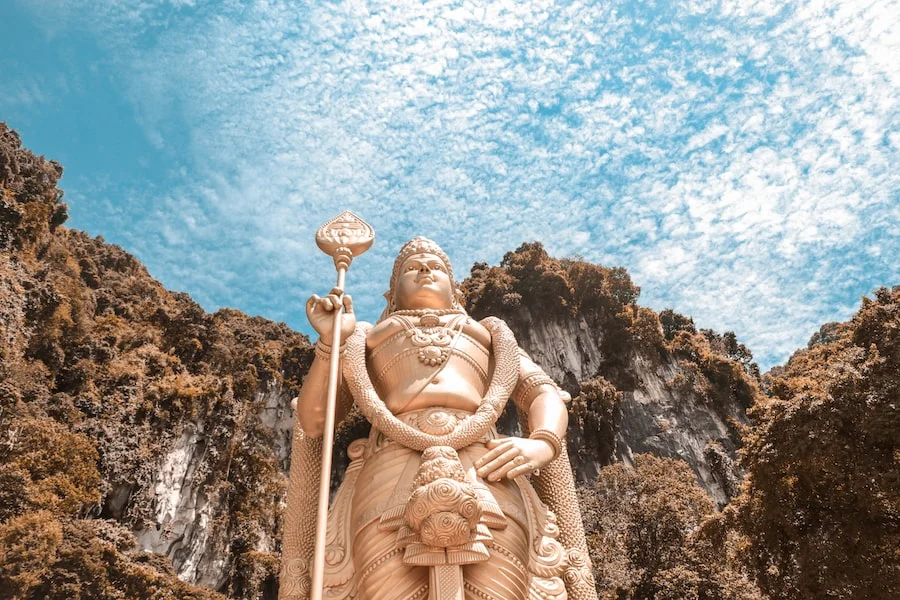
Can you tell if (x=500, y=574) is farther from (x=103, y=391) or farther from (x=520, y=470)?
(x=103, y=391)

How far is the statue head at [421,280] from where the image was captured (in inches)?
200

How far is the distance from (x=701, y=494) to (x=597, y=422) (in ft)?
23.2

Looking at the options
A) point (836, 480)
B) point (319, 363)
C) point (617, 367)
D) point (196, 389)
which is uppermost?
point (617, 367)

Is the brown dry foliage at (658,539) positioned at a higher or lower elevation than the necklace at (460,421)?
higher

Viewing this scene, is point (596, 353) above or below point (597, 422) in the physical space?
above

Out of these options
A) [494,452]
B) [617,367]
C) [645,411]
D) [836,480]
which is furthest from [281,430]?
[494,452]

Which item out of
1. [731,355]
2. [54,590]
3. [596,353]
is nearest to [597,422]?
[596,353]

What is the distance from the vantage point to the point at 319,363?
14.1 ft

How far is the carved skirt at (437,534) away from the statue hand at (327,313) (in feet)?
2.54

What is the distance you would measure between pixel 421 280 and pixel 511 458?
166 centimetres

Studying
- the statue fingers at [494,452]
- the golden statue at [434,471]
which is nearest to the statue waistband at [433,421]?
the golden statue at [434,471]

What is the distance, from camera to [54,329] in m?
19.5

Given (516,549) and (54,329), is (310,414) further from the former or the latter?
(54,329)

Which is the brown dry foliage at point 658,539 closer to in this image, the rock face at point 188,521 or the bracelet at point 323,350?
the bracelet at point 323,350
